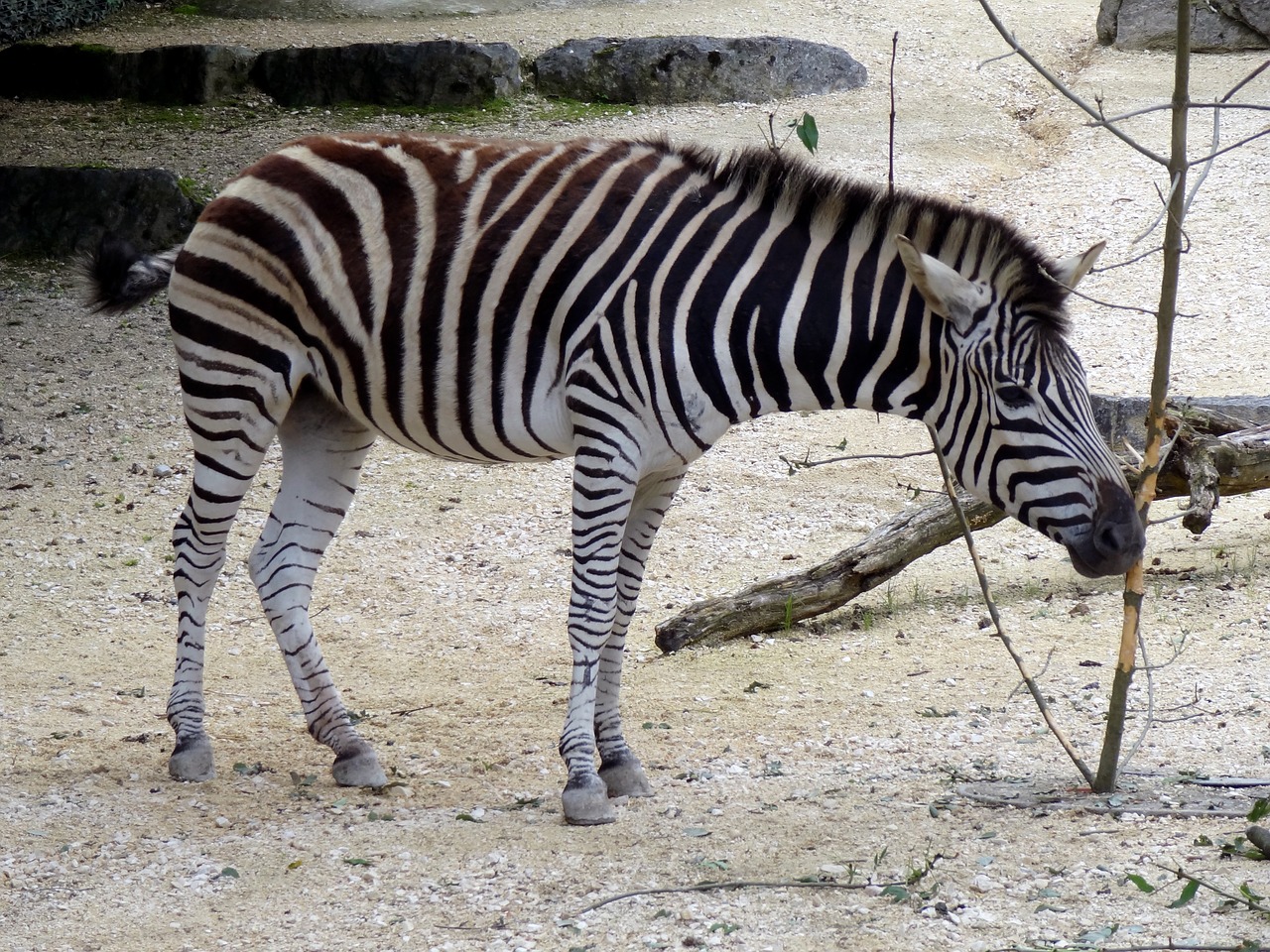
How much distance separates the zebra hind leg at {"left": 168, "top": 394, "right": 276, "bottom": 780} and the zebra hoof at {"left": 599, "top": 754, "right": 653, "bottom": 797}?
174 centimetres

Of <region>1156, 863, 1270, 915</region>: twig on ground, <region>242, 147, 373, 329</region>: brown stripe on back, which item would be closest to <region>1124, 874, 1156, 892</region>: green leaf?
<region>1156, 863, 1270, 915</region>: twig on ground

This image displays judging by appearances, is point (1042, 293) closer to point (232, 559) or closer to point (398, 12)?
point (232, 559)

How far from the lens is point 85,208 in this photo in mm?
13398

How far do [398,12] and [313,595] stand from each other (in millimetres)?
15727

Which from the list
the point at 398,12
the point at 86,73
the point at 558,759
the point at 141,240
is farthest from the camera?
the point at 398,12

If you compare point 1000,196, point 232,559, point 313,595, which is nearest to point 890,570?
point 313,595

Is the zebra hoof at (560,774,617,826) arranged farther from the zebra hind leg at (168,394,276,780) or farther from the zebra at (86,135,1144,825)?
the zebra hind leg at (168,394,276,780)

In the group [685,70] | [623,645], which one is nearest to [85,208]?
[685,70]

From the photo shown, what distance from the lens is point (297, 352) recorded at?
5.17 metres

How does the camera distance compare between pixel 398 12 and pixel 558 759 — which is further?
pixel 398 12

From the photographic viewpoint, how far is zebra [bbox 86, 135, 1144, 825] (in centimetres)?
434

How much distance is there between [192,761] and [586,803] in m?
1.85

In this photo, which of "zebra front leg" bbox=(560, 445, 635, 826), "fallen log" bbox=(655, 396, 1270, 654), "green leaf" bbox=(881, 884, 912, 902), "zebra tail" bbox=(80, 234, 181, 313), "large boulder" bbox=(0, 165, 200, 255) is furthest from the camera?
"large boulder" bbox=(0, 165, 200, 255)

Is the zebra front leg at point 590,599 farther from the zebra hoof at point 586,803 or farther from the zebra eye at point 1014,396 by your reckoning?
the zebra eye at point 1014,396
